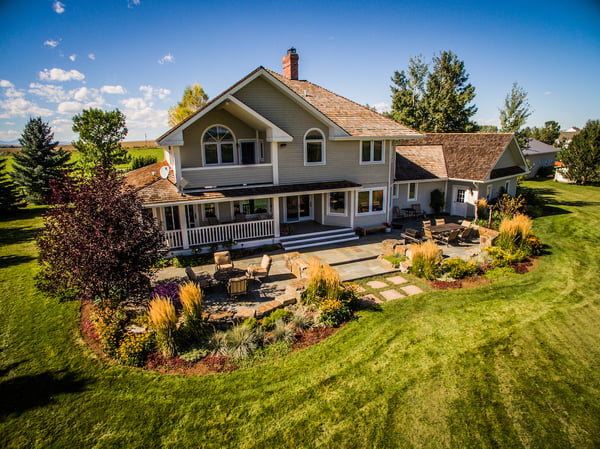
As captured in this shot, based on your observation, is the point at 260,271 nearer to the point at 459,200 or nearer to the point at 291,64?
the point at 291,64

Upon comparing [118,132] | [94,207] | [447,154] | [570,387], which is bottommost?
[570,387]

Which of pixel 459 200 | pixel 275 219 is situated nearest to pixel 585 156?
pixel 459 200

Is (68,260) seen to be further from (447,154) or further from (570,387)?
(447,154)

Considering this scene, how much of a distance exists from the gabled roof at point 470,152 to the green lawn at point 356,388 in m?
13.9

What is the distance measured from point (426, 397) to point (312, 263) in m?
5.76

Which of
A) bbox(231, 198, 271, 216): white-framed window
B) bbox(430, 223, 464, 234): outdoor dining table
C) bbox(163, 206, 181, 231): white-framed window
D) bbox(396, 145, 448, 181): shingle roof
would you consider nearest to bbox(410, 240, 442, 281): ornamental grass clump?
bbox(430, 223, 464, 234): outdoor dining table

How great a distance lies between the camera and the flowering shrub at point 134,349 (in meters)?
8.80

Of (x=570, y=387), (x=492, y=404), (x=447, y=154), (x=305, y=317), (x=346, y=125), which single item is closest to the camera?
(x=492, y=404)

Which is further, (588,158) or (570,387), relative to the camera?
(588,158)

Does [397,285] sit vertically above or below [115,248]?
below

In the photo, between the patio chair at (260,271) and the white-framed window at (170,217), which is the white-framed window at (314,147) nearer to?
the patio chair at (260,271)

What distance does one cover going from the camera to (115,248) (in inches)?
370

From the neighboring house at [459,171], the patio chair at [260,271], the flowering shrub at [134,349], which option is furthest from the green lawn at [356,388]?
the neighboring house at [459,171]

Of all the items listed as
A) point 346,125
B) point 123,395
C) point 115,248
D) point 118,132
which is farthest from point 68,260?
point 118,132
